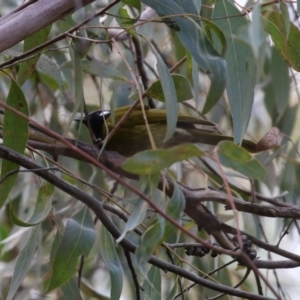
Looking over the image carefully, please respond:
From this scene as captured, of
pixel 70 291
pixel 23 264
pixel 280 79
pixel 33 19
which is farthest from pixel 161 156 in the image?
pixel 280 79

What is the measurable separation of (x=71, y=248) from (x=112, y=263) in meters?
0.11

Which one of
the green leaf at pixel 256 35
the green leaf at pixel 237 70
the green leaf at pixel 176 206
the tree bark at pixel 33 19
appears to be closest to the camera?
the green leaf at pixel 256 35

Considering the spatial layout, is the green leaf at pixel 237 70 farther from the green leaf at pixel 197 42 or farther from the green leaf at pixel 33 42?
the green leaf at pixel 33 42

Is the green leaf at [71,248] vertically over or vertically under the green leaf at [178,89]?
under

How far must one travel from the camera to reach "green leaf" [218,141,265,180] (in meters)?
1.07

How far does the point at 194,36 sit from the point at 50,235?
154 centimetres

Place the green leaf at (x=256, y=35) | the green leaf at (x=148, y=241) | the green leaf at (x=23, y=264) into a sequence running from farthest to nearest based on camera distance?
the green leaf at (x=23, y=264) → the green leaf at (x=148, y=241) → the green leaf at (x=256, y=35)

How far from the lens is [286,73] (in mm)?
2529

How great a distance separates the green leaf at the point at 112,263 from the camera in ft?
5.08

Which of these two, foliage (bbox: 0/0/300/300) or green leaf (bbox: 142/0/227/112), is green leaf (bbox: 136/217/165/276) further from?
green leaf (bbox: 142/0/227/112)

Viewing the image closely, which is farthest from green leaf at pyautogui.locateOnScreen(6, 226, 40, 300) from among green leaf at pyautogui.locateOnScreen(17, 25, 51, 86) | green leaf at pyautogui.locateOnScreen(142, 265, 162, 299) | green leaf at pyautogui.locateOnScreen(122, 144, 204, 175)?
green leaf at pyautogui.locateOnScreen(122, 144, 204, 175)

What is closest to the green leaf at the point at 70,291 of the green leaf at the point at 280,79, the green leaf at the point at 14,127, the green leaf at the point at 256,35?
the green leaf at the point at 14,127

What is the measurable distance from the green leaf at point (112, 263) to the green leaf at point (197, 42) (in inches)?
19.2

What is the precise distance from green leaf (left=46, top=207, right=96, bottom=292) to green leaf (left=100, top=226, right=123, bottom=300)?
5 centimetres
